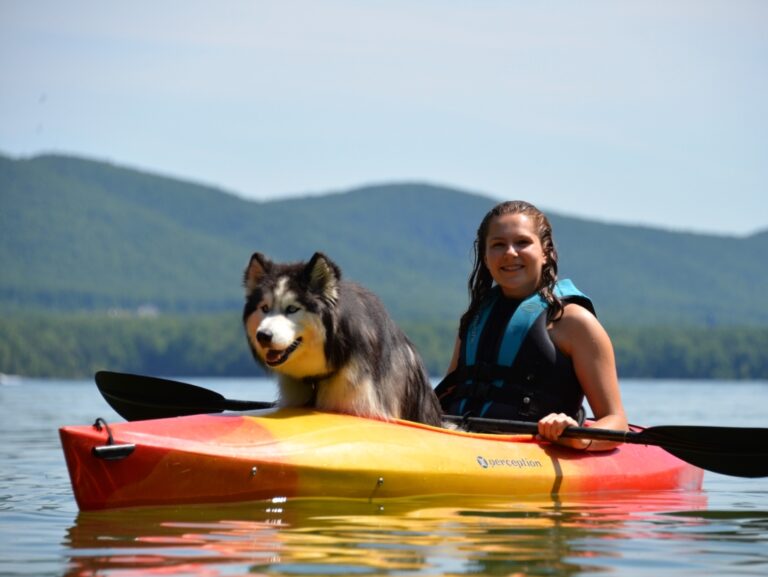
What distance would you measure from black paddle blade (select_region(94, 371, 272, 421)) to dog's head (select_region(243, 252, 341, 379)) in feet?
6.47

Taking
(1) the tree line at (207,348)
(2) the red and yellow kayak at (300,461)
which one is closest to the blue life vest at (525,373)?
(2) the red and yellow kayak at (300,461)

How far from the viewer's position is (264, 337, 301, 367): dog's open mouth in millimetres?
7441

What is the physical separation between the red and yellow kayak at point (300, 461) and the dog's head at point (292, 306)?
44 centimetres

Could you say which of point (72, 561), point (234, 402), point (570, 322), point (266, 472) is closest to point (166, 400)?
point (234, 402)

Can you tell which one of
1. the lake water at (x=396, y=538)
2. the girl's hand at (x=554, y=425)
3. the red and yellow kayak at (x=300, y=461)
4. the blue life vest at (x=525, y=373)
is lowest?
the lake water at (x=396, y=538)

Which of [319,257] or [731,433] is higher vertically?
[319,257]

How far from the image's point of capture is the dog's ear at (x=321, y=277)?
7.56 m

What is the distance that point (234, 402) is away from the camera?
957cm

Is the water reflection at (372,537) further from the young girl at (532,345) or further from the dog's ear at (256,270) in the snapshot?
the dog's ear at (256,270)

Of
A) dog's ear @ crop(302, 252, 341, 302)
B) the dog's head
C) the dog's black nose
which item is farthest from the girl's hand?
the dog's black nose

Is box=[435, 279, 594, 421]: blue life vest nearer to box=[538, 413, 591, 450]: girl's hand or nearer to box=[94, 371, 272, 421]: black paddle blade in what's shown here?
box=[538, 413, 591, 450]: girl's hand

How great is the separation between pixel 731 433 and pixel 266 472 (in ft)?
9.85

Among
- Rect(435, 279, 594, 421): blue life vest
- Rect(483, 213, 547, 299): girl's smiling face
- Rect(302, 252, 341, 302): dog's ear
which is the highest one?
Rect(483, 213, 547, 299): girl's smiling face

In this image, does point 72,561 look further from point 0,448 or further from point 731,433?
point 0,448
